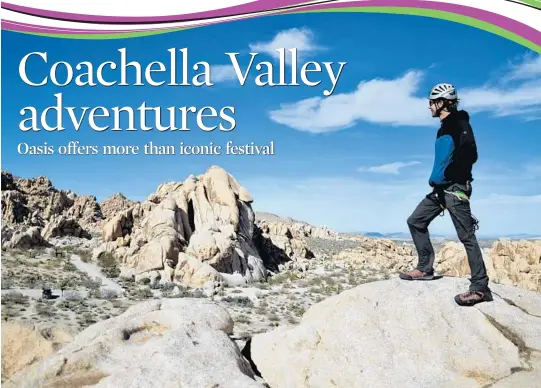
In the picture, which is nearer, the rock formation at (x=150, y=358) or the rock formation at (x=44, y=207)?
the rock formation at (x=150, y=358)

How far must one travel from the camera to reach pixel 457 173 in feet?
20.4

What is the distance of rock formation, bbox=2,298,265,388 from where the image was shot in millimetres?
5090

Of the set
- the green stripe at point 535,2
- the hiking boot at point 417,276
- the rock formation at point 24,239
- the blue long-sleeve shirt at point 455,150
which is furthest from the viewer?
the rock formation at point 24,239

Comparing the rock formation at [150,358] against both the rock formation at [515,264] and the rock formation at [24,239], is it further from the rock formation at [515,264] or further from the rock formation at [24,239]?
the rock formation at [24,239]

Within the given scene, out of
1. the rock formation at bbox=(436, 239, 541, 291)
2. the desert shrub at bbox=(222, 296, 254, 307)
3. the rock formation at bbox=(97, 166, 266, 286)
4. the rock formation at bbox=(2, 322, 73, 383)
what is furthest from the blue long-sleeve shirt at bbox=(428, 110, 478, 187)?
the rock formation at bbox=(97, 166, 266, 286)

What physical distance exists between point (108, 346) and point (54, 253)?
103ft

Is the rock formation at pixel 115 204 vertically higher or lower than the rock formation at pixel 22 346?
higher

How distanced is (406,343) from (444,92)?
313cm

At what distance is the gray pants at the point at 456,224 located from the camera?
20.8 ft

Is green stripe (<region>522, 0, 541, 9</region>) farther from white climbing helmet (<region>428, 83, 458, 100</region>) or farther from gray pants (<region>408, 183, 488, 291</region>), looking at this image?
gray pants (<region>408, 183, 488, 291</region>)

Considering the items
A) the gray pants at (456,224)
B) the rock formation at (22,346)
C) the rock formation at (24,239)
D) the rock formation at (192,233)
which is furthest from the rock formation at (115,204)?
the gray pants at (456,224)

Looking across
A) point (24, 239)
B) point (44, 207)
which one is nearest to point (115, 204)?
point (44, 207)

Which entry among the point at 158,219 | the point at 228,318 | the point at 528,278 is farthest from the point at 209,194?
the point at 228,318

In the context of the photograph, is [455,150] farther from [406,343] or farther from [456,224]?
[406,343]
